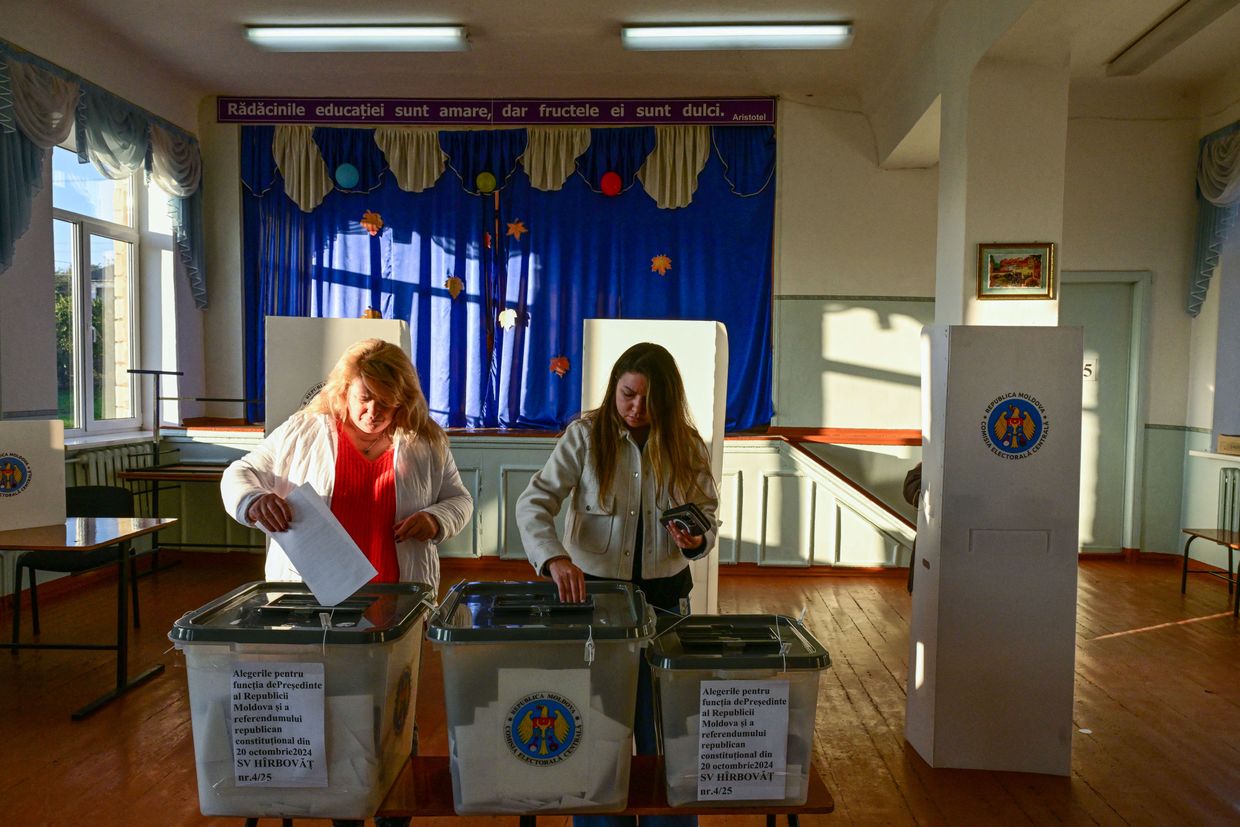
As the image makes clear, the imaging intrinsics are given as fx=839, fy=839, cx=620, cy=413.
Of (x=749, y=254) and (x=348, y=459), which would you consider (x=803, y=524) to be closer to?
(x=749, y=254)

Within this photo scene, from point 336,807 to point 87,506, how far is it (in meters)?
4.14

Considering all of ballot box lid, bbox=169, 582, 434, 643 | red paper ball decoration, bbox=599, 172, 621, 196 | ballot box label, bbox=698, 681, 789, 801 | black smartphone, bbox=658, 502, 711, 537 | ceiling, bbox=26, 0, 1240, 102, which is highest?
ceiling, bbox=26, 0, 1240, 102

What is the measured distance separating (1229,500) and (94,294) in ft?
26.3

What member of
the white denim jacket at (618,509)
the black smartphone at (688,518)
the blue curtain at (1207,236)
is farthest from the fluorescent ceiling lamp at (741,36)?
the black smartphone at (688,518)

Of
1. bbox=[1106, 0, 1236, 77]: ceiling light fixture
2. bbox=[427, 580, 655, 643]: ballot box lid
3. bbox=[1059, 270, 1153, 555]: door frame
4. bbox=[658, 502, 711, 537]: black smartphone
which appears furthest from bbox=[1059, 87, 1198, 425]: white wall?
bbox=[427, 580, 655, 643]: ballot box lid

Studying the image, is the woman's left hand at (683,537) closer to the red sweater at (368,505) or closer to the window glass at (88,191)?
the red sweater at (368,505)

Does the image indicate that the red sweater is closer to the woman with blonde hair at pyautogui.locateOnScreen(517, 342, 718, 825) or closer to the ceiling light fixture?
the woman with blonde hair at pyautogui.locateOnScreen(517, 342, 718, 825)

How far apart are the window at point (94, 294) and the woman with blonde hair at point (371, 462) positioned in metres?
4.31

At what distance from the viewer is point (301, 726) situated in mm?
1198

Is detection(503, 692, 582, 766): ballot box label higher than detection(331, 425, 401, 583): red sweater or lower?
lower

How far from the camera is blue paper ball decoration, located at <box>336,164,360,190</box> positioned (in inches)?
265

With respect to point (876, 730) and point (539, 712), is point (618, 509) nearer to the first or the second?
point (539, 712)

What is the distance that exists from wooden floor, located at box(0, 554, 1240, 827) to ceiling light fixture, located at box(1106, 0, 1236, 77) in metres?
3.39

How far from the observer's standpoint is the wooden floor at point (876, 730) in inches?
108
